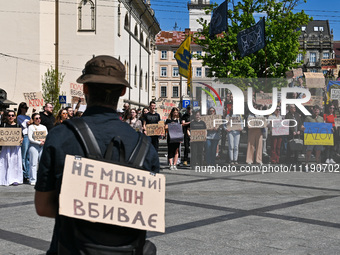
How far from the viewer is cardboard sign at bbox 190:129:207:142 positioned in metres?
15.2

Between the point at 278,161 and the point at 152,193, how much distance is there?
13158 mm

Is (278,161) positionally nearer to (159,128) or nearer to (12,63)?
(159,128)

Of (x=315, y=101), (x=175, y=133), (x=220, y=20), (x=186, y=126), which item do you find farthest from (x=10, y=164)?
(x=220, y=20)

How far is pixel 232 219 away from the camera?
24.3 ft

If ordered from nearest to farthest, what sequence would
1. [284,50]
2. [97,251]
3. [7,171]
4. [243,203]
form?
[97,251], [243,203], [7,171], [284,50]

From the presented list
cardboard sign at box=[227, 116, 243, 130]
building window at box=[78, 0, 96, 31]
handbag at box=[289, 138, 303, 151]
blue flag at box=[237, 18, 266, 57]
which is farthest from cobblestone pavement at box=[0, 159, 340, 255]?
building window at box=[78, 0, 96, 31]

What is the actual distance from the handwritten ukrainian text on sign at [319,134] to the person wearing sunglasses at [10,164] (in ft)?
25.3

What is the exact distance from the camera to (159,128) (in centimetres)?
1563

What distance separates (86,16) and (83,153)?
1646 inches

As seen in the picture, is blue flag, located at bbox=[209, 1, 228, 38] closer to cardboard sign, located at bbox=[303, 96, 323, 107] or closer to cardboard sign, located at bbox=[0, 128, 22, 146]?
cardboard sign, located at bbox=[303, 96, 323, 107]

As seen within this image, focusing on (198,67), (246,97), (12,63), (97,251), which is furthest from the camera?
(198,67)

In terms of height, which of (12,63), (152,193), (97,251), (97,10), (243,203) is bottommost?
(243,203)

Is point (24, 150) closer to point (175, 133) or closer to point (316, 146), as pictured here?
point (175, 133)

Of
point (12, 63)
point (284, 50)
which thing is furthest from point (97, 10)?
point (284, 50)
